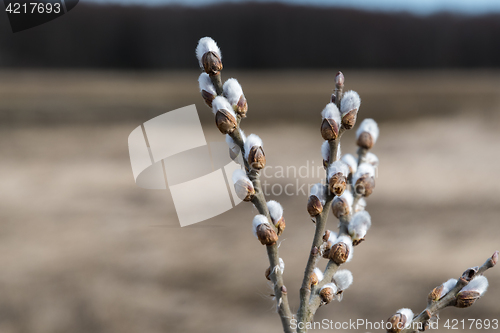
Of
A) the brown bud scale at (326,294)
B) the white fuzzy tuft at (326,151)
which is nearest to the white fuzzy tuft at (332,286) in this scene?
the brown bud scale at (326,294)

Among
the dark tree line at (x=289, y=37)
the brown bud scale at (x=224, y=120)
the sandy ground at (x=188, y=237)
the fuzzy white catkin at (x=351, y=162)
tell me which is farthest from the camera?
the dark tree line at (x=289, y=37)

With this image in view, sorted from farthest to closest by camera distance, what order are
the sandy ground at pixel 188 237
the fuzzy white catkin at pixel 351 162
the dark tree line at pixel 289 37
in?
1. the dark tree line at pixel 289 37
2. the sandy ground at pixel 188 237
3. the fuzzy white catkin at pixel 351 162

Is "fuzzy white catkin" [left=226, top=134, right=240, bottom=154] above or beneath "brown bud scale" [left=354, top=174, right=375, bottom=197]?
above

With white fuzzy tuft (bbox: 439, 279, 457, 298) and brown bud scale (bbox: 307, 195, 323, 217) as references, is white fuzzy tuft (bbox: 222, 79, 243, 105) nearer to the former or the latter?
brown bud scale (bbox: 307, 195, 323, 217)

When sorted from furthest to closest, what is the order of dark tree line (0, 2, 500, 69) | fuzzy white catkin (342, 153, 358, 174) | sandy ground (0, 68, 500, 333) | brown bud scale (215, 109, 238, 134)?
1. dark tree line (0, 2, 500, 69)
2. sandy ground (0, 68, 500, 333)
3. fuzzy white catkin (342, 153, 358, 174)
4. brown bud scale (215, 109, 238, 134)

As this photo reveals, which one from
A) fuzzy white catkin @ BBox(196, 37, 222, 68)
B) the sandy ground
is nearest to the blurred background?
the sandy ground

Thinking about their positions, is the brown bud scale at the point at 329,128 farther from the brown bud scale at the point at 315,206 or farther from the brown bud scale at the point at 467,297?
the brown bud scale at the point at 467,297

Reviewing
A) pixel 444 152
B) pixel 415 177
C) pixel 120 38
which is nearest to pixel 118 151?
pixel 415 177
